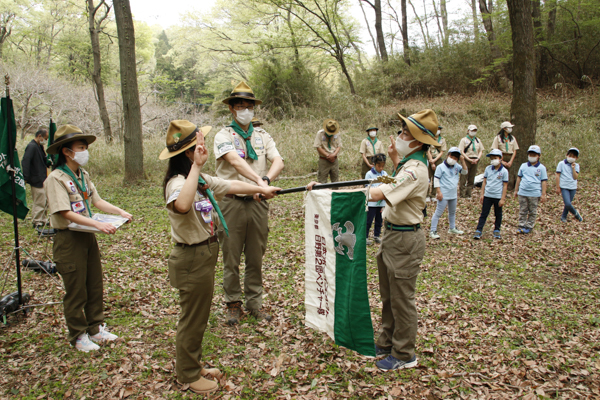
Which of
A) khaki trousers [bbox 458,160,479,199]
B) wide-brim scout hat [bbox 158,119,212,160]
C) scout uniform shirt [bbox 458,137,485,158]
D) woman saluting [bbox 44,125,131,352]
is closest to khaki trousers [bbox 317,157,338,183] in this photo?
scout uniform shirt [bbox 458,137,485,158]

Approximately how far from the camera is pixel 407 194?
358cm

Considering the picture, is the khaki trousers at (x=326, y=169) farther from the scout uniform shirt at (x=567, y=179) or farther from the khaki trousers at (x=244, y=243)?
the khaki trousers at (x=244, y=243)

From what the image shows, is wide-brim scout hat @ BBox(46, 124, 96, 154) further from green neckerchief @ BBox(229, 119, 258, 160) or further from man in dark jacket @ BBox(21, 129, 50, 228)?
man in dark jacket @ BBox(21, 129, 50, 228)

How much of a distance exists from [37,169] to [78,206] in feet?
17.9

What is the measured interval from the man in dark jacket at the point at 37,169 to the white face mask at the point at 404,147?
769cm

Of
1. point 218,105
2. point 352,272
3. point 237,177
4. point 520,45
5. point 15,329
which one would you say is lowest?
point 15,329

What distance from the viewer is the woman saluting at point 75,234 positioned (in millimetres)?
3863

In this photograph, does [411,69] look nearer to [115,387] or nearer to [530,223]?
[530,223]

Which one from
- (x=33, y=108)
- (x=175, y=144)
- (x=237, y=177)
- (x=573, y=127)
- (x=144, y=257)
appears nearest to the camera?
(x=175, y=144)

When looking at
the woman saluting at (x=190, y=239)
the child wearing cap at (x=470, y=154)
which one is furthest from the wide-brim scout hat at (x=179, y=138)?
the child wearing cap at (x=470, y=154)

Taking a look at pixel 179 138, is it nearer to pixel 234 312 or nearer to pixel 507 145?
pixel 234 312

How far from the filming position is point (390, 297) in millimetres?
3908

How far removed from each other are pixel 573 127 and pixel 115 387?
19.9 metres

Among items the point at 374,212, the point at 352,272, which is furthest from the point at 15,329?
the point at 374,212
